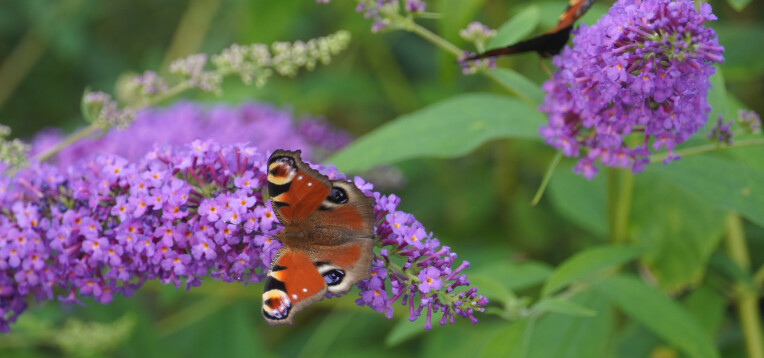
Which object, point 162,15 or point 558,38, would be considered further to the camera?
point 162,15

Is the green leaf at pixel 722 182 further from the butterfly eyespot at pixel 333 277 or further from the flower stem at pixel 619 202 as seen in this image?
the butterfly eyespot at pixel 333 277

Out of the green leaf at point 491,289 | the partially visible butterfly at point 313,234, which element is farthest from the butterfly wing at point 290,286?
the green leaf at point 491,289

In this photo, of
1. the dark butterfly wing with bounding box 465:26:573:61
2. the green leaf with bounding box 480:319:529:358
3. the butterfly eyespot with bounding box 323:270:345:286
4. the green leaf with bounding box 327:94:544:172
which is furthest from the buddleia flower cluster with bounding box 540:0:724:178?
Result: the butterfly eyespot with bounding box 323:270:345:286

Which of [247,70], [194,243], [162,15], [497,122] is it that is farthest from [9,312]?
→ [162,15]

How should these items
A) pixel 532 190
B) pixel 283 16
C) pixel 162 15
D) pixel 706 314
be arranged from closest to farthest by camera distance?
pixel 706 314 → pixel 283 16 → pixel 532 190 → pixel 162 15

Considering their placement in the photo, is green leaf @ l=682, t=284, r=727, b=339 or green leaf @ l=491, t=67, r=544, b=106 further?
green leaf @ l=682, t=284, r=727, b=339

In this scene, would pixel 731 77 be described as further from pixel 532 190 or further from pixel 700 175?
pixel 700 175

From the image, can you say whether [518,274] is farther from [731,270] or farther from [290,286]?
[290,286]

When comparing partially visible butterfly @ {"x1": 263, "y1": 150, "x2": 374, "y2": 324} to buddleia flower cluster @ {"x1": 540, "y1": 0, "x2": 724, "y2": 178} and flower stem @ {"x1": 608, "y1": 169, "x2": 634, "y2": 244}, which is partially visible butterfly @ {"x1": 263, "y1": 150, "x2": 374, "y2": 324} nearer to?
buddleia flower cluster @ {"x1": 540, "y1": 0, "x2": 724, "y2": 178}
